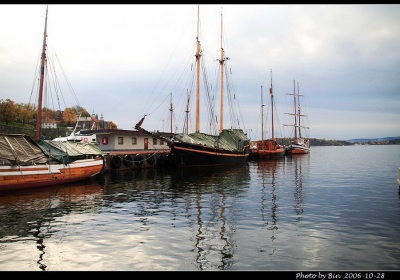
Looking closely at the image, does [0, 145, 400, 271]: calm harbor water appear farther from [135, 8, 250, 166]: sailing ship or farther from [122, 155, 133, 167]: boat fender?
[135, 8, 250, 166]: sailing ship

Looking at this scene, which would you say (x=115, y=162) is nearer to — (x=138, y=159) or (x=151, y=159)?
(x=138, y=159)

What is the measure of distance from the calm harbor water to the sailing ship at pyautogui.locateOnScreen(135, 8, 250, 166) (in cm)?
1863

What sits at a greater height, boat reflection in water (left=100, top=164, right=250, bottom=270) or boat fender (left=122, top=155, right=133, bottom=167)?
boat fender (left=122, top=155, right=133, bottom=167)

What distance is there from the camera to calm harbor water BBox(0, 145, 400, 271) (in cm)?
855

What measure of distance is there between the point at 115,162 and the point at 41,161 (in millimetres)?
13656

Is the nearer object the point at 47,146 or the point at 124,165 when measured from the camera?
the point at 47,146

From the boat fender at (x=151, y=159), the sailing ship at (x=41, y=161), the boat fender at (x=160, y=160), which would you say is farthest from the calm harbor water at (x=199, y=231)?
the boat fender at (x=160, y=160)

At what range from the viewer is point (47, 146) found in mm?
25125

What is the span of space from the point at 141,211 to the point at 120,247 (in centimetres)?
560

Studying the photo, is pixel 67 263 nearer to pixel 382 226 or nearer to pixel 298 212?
pixel 298 212

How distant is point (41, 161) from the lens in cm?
2342

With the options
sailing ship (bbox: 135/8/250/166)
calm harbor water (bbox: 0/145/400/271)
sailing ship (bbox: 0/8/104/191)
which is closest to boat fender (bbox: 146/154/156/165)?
sailing ship (bbox: 135/8/250/166)

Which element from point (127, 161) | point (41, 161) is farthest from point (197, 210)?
point (127, 161)
